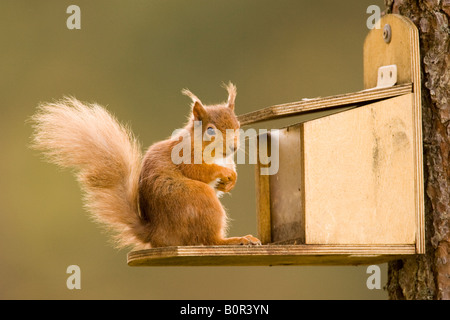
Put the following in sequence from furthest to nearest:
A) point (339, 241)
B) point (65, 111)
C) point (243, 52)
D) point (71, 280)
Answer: point (243, 52) → point (71, 280) → point (65, 111) → point (339, 241)

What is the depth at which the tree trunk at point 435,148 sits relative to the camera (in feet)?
9.71

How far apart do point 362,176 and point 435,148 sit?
0.92 feet

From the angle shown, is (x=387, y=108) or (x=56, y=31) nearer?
(x=387, y=108)

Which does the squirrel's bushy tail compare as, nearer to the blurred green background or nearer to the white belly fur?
the white belly fur

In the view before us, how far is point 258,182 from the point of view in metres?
3.25

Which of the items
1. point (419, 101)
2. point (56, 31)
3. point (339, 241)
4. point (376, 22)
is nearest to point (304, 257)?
point (339, 241)

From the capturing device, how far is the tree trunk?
2.96 metres

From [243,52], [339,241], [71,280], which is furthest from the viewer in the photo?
[243,52]

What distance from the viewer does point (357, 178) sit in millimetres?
2863

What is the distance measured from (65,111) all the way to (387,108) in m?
1.02

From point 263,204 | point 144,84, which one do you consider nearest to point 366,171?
point 263,204

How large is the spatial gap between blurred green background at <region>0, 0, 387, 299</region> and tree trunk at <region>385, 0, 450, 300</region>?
3.13m

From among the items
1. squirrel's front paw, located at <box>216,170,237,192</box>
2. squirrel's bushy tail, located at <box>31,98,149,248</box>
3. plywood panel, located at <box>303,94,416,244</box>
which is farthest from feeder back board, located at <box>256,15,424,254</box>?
squirrel's bushy tail, located at <box>31,98,149,248</box>
